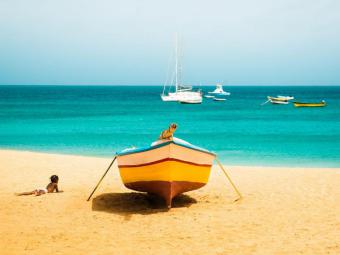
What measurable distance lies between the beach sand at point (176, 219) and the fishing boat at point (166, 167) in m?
0.50

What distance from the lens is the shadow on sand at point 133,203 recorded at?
31.2 ft

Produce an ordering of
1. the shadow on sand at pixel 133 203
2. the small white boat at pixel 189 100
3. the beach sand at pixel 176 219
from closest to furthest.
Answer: the beach sand at pixel 176 219 → the shadow on sand at pixel 133 203 → the small white boat at pixel 189 100

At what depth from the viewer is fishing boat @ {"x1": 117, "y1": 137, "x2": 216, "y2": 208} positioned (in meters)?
8.97

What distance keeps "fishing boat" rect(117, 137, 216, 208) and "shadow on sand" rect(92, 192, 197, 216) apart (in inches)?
16.6

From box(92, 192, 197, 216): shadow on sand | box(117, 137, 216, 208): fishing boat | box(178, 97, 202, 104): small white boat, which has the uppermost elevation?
box(117, 137, 216, 208): fishing boat

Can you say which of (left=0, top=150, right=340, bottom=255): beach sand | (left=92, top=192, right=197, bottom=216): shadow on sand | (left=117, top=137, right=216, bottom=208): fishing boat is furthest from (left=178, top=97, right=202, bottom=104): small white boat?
(left=117, top=137, right=216, bottom=208): fishing boat

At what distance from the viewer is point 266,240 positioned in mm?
7238

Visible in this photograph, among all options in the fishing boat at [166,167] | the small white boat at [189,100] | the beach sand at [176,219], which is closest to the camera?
the beach sand at [176,219]

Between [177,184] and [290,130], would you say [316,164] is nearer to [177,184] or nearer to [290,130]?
[177,184]

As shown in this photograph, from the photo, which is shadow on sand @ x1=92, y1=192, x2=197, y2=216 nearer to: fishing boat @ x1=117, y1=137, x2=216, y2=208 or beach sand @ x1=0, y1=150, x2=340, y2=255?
beach sand @ x1=0, y1=150, x2=340, y2=255

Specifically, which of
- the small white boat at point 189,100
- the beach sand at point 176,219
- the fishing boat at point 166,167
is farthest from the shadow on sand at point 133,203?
the small white boat at point 189,100

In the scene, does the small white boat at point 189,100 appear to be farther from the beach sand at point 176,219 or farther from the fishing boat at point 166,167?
the fishing boat at point 166,167

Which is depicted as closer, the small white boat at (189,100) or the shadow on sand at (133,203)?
the shadow on sand at (133,203)

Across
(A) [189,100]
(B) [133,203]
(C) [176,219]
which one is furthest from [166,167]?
(A) [189,100]
